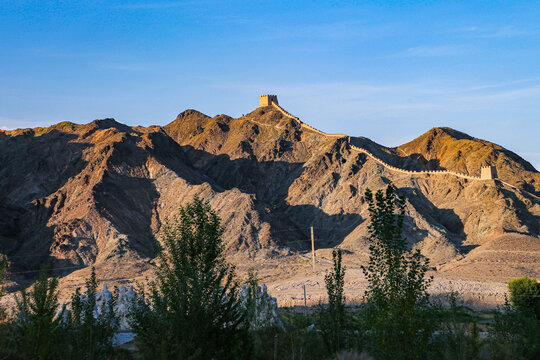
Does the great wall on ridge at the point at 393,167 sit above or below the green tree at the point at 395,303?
above

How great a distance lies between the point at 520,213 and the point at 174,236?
8190 centimetres

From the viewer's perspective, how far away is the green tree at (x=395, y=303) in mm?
21062

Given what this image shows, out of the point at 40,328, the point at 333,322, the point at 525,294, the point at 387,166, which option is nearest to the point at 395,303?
the point at 333,322

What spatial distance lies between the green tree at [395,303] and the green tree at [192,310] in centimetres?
539

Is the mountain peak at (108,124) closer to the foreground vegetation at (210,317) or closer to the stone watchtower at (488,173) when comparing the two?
the stone watchtower at (488,173)

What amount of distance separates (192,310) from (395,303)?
6965 mm

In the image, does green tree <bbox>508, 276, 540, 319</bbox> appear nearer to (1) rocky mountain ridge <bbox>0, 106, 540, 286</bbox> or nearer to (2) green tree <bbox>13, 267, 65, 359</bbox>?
(1) rocky mountain ridge <bbox>0, 106, 540, 286</bbox>

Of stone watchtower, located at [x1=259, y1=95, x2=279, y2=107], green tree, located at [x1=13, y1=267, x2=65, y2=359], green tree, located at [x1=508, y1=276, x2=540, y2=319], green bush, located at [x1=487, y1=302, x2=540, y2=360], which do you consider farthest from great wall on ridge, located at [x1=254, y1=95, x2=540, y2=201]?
green tree, located at [x1=13, y1=267, x2=65, y2=359]

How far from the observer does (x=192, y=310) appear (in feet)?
71.8

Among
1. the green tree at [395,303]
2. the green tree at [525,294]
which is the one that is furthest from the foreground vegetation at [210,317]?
the green tree at [525,294]

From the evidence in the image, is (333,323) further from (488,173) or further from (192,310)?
(488,173)

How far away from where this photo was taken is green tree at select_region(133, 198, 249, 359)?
70.6ft

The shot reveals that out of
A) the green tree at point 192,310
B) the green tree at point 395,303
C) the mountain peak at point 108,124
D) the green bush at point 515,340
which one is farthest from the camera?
the mountain peak at point 108,124

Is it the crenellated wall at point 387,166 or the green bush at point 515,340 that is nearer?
the green bush at point 515,340
